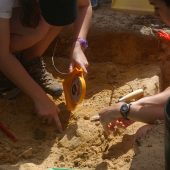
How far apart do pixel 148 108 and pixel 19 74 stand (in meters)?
0.68

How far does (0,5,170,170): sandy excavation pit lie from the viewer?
2308 mm

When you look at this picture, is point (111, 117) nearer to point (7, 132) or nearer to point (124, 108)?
point (124, 108)

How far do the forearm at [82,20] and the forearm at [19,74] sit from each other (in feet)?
1.58

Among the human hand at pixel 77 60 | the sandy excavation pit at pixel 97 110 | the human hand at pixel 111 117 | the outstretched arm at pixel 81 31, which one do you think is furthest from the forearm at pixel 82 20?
the human hand at pixel 111 117

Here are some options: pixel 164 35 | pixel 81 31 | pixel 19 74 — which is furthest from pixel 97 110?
pixel 164 35

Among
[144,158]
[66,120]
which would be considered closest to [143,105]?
[144,158]

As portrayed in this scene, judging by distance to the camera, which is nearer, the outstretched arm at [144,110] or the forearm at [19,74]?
the outstretched arm at [144,110]

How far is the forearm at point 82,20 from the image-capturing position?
279 centimetres

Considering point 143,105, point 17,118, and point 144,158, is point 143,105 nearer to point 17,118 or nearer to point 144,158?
point 144,158

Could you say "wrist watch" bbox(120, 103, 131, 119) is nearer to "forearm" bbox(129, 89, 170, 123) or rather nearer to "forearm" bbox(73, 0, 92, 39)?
"forearm" bbox(129, 89, 170, 123)

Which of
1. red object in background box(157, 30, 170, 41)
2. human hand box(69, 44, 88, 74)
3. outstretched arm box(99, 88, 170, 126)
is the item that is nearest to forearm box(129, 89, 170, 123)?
outstretched arm box(99, 88, 170, 126)

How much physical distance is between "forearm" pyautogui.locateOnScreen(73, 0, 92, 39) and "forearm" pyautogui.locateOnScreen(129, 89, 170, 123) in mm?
669

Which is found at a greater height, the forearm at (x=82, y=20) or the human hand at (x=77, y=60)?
the forearm at (x=82, y=20)

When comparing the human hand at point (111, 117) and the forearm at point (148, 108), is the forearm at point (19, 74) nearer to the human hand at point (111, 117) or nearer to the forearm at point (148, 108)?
the human hand at point (111, 117)
